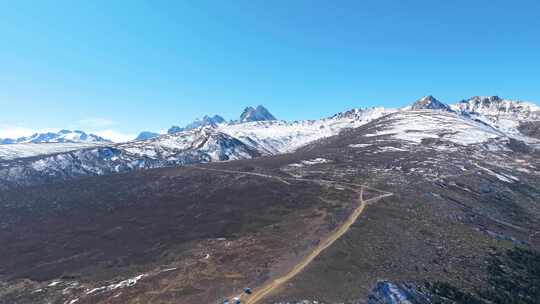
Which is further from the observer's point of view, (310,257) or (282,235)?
(282,235)

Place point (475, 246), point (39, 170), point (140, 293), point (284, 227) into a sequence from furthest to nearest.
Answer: point (39, 170)
point (284, 227)
point (475, 246)
point (140, 293)

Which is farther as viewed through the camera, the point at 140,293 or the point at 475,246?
the point at 475,246

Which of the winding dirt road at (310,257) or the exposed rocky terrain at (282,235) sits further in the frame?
the exposed rocky terrain at (282,235)

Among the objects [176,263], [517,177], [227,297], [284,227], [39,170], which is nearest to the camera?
[227,297]

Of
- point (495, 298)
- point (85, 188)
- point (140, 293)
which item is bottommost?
point (495, 298)

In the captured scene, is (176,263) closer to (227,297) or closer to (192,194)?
(227,297)

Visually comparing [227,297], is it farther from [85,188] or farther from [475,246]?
[85,188]

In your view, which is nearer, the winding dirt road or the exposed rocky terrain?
the winding dirt road

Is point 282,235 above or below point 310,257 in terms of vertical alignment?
above

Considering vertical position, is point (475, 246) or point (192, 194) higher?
point (192, 194)

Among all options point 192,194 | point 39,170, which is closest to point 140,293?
point 192,194
